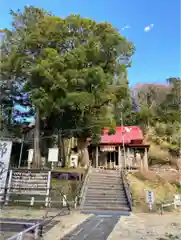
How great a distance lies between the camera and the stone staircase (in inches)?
436

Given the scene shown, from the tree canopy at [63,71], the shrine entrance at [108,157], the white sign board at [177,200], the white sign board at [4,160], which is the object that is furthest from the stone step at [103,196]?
the shrine entrance at [108,157]

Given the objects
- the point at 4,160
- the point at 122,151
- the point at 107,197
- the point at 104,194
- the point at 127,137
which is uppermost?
A: the point at 127,137

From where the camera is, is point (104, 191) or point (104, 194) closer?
point (104, 194)

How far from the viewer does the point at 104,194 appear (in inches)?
500

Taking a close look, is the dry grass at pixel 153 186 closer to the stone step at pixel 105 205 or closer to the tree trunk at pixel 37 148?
the stone step at pixel 105 205

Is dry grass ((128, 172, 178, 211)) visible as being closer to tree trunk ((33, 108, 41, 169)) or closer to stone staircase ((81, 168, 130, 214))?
stone staircase ((81, 168, 130, 214))

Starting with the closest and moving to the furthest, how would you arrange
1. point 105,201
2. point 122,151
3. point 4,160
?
point 4,160, point 105,201, point 122,151

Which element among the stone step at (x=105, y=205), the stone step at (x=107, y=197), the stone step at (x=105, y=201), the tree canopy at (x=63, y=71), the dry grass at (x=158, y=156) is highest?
the tree canopy at (x=63, y=71)

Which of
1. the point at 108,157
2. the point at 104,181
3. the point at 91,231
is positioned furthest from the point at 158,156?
the point at 91,231

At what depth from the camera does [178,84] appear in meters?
30.0

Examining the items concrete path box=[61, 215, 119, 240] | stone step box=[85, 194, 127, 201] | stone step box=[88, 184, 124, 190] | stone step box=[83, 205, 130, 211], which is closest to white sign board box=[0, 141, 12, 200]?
stone step box=[83, 205, 130, 211]

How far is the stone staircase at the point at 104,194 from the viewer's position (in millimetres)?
11078

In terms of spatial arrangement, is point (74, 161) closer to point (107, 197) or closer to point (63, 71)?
point (107, 197)

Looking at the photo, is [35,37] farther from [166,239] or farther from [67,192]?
[166,239]
